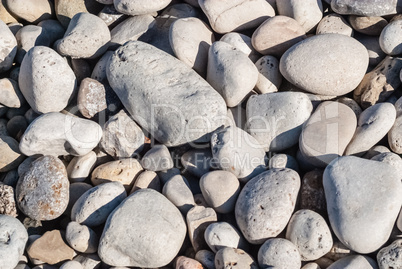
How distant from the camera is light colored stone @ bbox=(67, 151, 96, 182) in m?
3.27

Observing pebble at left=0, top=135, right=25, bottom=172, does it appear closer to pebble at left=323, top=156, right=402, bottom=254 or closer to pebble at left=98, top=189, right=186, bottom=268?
pebble at left=98, top=189, right=186, bottom=268

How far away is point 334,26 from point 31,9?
8.48 ft

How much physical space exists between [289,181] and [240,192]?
0.32 metres

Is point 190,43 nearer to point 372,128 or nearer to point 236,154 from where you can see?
point 236,154

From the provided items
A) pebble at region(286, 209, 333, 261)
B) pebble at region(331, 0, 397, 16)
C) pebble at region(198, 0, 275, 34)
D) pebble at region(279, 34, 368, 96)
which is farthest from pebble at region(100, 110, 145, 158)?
pebble at region(331, 0, 397, 16)

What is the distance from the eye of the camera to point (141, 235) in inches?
107

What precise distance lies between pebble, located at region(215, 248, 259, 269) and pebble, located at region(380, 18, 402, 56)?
→ 1810 mm

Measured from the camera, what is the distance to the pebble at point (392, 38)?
3271 millimetres

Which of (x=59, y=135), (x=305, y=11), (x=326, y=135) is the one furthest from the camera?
(x=305, y=11)

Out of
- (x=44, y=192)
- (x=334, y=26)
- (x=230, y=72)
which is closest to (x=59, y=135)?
(x=44, y=192)

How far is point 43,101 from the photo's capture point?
3418 millimetres

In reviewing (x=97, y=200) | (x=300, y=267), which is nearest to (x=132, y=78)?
(x=97, y=200)

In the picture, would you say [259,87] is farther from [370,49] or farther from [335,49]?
[370,49]

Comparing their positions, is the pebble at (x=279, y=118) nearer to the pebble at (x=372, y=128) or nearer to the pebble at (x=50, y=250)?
the pebble at (x=372, y=128)
